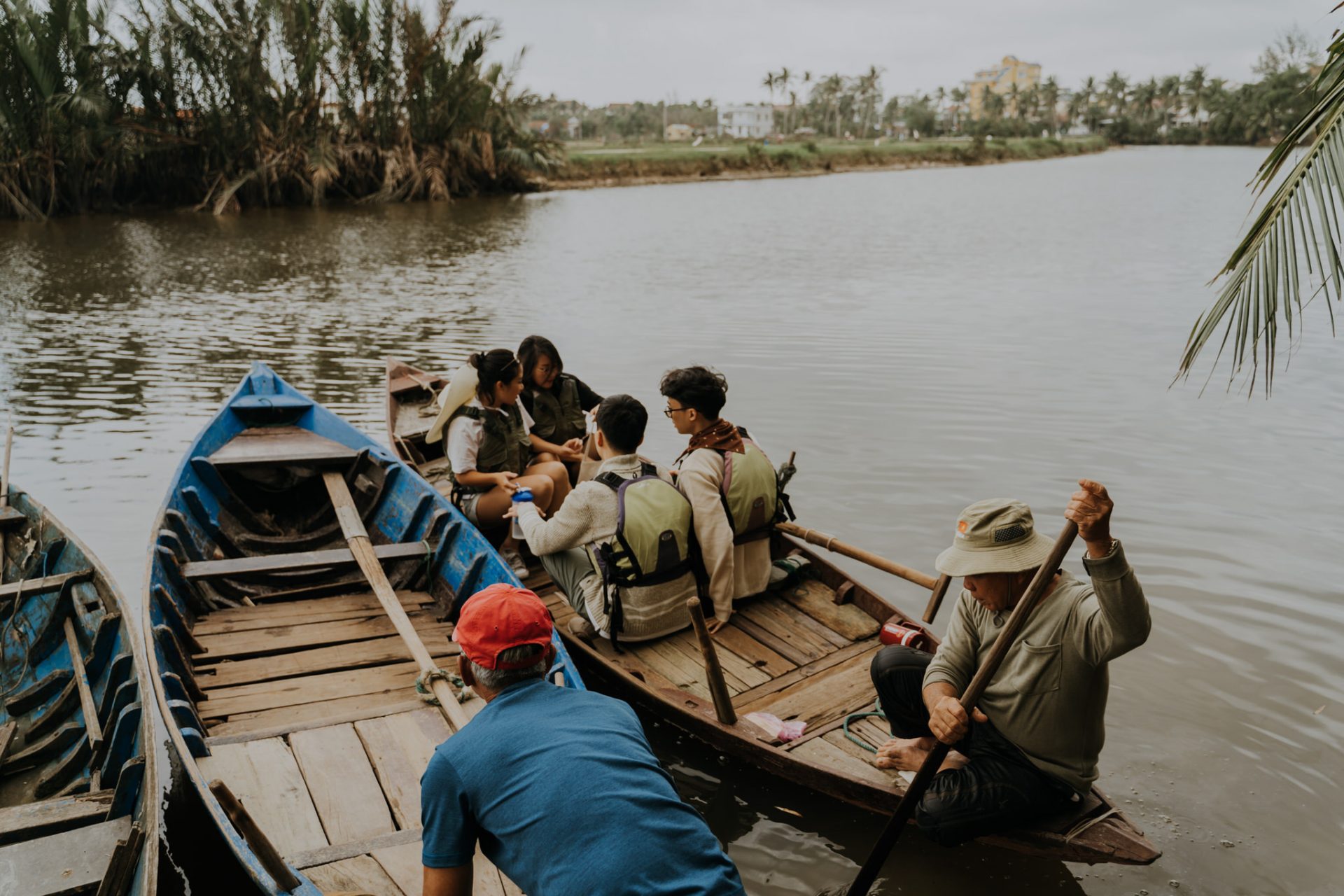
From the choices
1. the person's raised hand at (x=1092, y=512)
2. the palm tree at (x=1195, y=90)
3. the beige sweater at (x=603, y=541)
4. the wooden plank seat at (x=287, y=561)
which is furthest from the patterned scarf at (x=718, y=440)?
the palm tree at (x=1195, y=90)

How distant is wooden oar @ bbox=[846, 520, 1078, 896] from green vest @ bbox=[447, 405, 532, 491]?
342 centimetres

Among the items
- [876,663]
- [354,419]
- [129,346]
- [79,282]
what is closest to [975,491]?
[876,663]

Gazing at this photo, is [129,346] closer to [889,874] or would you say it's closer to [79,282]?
[79,282]

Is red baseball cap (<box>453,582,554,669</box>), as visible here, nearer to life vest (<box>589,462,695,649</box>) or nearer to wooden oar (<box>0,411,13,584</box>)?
life vest (<box>589,462,695,649</box>)

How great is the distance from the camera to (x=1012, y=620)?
9.96 ft

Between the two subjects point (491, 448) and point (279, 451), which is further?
point (279, 451)

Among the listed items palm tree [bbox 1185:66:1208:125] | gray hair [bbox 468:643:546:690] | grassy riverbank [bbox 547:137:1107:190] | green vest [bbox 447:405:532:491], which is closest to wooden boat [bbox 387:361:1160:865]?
green vest [bbox 447:405:532:491]

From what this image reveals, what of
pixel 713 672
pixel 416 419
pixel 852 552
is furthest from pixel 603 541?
pixel 416 419

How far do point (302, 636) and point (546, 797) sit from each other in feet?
11.3

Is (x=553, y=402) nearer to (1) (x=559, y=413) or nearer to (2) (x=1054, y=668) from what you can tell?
(1) (x=559, y=413)

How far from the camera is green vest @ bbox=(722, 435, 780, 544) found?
506 centimetres

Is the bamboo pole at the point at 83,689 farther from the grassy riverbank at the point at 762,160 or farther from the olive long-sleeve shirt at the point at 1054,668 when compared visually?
the grassy riverbank at the point at 762,160

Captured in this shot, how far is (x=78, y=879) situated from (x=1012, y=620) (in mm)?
3410

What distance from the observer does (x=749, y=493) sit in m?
5.10
